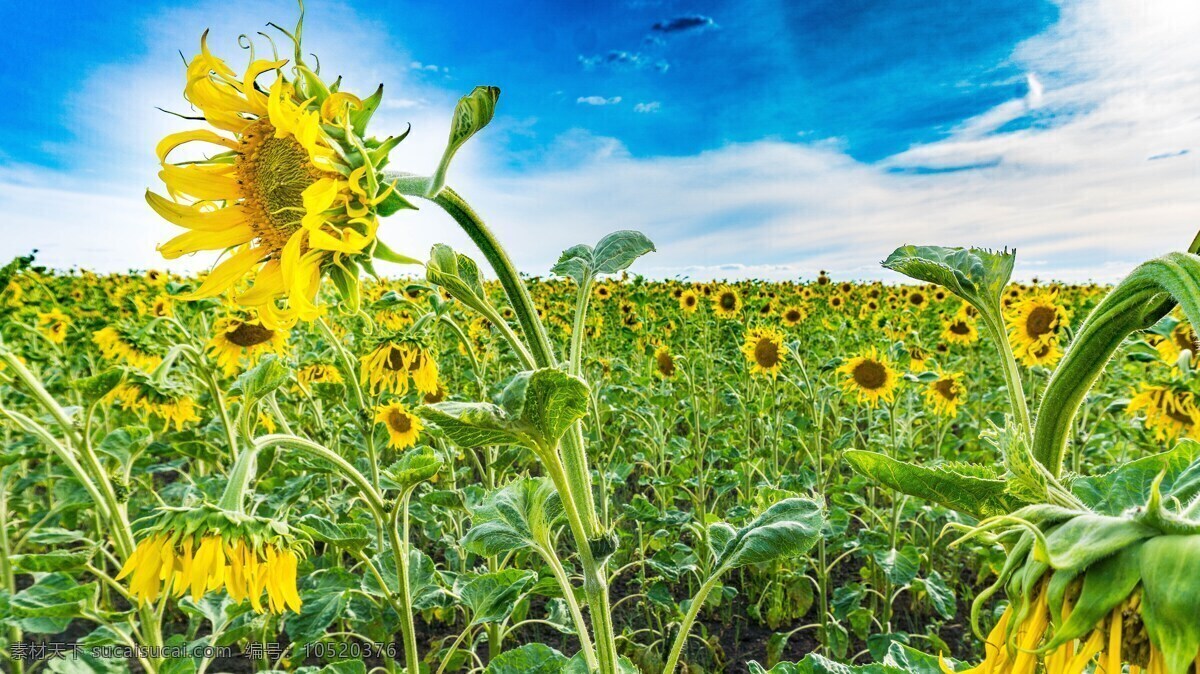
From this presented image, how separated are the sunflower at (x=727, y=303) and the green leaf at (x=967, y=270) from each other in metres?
5.21

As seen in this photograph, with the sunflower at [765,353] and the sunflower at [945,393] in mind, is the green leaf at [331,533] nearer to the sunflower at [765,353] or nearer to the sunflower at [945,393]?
the sunflower at [765,353]

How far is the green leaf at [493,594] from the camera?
1.72 meters

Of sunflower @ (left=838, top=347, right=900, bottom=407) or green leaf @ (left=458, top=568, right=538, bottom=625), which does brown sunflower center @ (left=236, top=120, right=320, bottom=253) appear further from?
sunflower @ (left=838, top=347, right=900, bottom=407)

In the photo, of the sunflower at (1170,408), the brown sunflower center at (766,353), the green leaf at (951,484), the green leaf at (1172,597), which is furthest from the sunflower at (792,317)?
the green leaf at (1172,597)

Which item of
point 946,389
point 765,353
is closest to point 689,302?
point 765,353

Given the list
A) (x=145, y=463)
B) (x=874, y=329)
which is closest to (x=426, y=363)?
(x=145, y=463)

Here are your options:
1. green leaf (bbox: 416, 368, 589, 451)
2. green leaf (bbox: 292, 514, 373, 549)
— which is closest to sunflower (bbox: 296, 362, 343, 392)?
green leaf (bbox: 292, 514, 373, 549)

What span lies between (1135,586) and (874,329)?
23.7ft

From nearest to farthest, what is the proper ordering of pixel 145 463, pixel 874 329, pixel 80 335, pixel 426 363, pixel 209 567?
pixel 209 567, pixel 426 363, pixel 145 463, pixel 80 335, pixel 874 329

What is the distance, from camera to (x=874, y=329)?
717 cm

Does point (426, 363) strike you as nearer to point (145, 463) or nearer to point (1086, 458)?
point (145, 463)

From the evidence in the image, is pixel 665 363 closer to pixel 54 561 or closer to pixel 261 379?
pixel 54 561

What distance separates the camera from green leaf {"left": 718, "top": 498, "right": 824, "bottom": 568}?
1085mm

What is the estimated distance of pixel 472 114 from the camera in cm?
76
